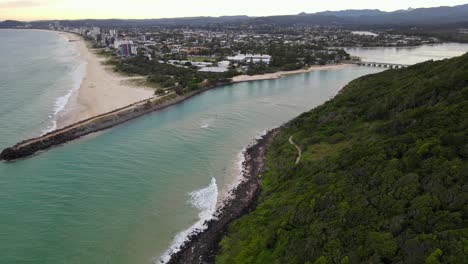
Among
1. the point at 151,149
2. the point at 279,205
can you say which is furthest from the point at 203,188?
the point at 151,149

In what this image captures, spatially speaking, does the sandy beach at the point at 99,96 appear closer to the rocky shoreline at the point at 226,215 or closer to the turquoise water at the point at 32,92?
the turquoise water at the point at 32,92

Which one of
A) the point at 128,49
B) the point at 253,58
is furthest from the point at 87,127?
the point at 128,49

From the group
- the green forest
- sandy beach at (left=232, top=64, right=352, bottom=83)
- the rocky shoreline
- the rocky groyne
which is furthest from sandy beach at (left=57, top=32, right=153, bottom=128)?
the green forest

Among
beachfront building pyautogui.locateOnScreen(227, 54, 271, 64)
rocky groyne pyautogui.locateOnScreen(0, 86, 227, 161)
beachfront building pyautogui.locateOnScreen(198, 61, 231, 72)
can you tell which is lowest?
rocky groyne pyautogui.locateOnScreen(0, 86, 227, 161)

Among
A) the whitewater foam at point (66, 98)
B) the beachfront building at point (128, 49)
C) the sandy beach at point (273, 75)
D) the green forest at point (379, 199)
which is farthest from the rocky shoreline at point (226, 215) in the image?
the beachfront building at point (128, 49)

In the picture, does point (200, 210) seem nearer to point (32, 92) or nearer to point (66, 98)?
point (66, 98)

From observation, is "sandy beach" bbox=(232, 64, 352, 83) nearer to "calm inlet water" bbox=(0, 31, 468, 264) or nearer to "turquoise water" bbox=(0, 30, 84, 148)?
"calm inlet water" bbox=(0, 31, 468, 264)
